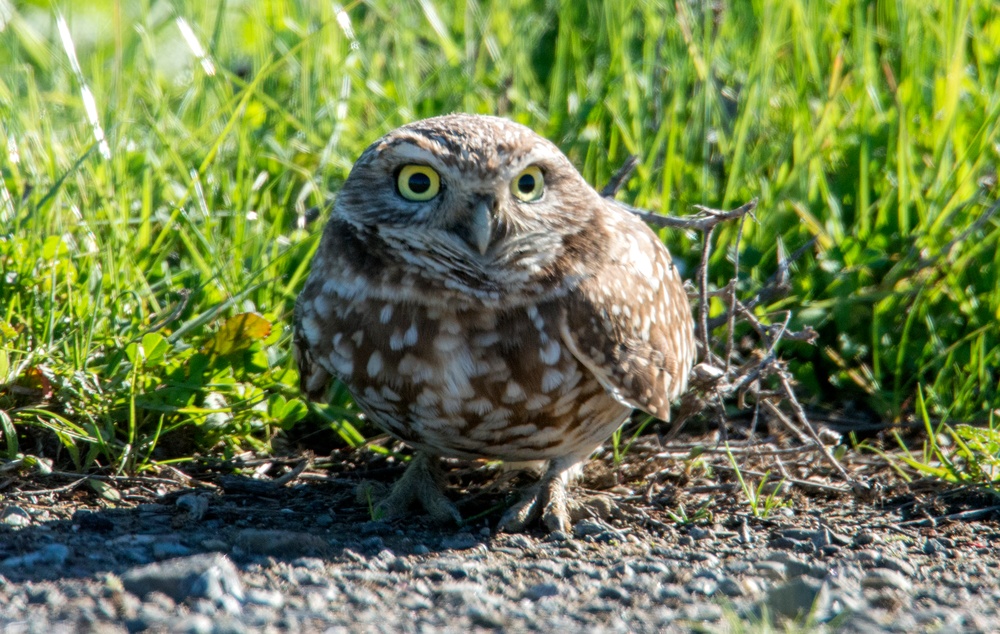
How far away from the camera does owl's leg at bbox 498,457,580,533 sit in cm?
308

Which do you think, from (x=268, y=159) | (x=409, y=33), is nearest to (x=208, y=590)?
(x=268, y=159)

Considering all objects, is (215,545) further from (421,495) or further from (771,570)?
(771,570)

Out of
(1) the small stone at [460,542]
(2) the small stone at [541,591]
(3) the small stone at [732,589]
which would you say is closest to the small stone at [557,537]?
(1) the small stone at [460,542]

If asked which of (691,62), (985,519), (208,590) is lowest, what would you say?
(985,519)

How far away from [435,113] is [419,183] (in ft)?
5.75

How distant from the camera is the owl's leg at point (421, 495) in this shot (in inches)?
124

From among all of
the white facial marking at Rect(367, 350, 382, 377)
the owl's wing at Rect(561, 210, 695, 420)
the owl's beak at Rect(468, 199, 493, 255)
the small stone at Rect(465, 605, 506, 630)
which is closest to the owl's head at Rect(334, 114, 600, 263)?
the owl's beak at Rect(468, 199, 493, 255)

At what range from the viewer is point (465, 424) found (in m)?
2.95

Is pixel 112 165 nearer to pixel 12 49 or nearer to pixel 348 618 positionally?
pixel 12 49

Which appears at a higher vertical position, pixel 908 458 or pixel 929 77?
pixel 929 77

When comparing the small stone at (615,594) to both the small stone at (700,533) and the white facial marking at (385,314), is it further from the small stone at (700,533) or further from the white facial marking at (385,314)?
the white facial marking at (385,314)

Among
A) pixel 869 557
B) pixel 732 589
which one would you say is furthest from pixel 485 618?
pixel 869 557

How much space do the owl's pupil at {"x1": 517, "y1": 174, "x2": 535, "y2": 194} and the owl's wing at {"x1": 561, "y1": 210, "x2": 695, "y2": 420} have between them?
0.96 feet

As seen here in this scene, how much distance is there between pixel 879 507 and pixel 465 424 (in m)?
1.26
